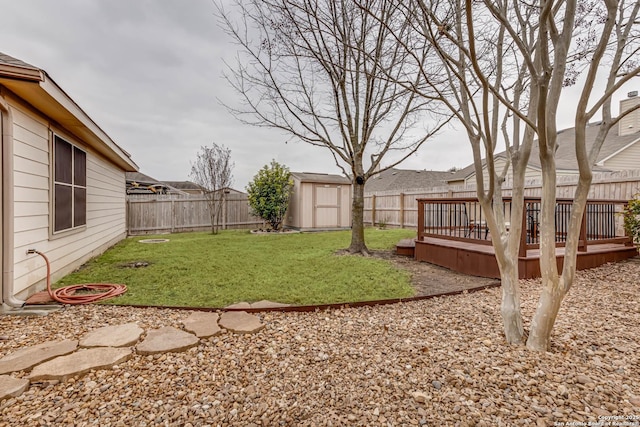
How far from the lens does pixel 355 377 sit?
183cm

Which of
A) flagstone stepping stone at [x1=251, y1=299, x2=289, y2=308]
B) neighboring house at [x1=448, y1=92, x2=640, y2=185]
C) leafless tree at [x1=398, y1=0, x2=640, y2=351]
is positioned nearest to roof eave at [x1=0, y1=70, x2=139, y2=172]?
flagstone stepping stone at [x1=251, y1=299, x2=289, y2=308]

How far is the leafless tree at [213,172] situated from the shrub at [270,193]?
1.09 meters

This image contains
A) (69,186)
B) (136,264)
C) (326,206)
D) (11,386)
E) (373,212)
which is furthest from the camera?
(373,212)

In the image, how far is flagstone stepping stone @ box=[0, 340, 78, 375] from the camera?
1.89m

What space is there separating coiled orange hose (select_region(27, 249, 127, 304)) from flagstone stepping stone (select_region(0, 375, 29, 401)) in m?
1.63

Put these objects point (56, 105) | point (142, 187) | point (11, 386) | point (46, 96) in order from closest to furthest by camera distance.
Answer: point (11, 386) < point (46, 96) < point (56, 105) < point (142, 187)

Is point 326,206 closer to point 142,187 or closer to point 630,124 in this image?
point 142,187

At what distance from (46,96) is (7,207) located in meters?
1.32

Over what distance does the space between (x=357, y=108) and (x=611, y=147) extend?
1162 cm

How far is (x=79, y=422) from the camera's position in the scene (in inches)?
58.1

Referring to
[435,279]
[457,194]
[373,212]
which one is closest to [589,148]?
[457,194]

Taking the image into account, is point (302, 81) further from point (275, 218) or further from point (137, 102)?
point (275, 218)

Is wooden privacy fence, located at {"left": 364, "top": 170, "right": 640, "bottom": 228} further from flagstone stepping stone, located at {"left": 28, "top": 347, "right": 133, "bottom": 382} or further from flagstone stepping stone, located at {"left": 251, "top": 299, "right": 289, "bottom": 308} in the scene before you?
flagstone stepping stone, located at {"left": 28, "top": 347, "right": 133, "bottom": 382}

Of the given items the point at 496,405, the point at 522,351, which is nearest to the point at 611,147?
the point at 522,351
